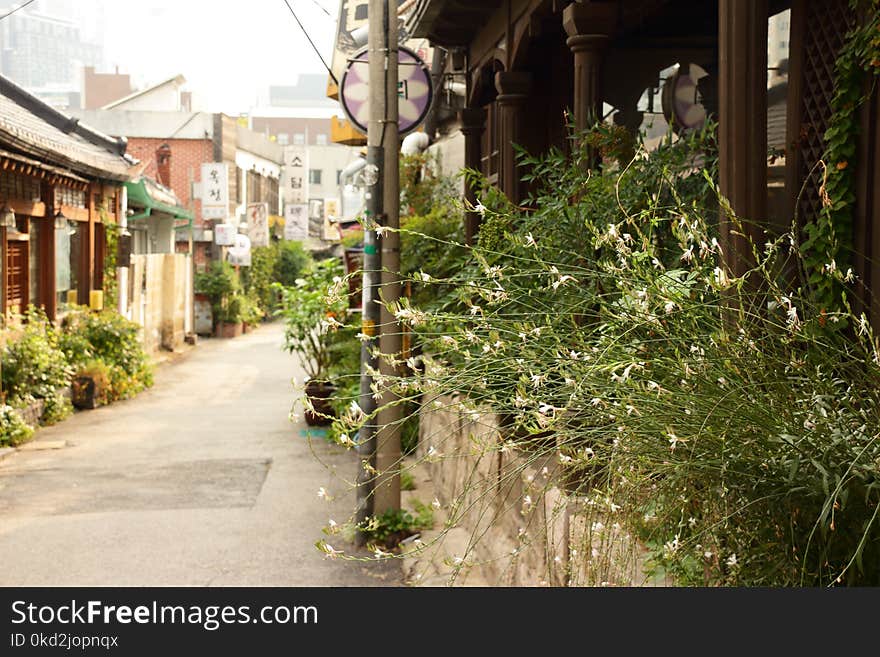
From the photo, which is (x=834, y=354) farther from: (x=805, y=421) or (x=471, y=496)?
(x=471, y=496)

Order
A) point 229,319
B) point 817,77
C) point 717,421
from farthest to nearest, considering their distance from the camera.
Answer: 1. point 229,319
2. point 817,77
3. point 717,421

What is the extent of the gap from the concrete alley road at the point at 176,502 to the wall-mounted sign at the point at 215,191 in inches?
773

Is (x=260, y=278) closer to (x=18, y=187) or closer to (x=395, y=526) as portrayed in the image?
(x=18, y=187)

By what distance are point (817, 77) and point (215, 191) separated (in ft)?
107

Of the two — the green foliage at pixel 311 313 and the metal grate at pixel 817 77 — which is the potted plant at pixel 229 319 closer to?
the green foliage at pixel 311 313

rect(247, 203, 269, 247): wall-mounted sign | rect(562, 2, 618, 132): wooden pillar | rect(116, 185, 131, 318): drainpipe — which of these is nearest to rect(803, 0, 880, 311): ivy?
rect(562, 2, 618, 132): wooden pillar

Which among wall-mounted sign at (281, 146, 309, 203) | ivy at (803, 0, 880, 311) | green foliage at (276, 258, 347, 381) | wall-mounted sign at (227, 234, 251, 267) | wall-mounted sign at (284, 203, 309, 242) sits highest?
wall-mounted sign at (281, 146, 309, 203)

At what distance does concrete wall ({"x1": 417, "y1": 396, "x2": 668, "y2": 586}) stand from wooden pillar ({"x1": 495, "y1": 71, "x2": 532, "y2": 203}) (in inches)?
80.4

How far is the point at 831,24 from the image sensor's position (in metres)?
4.37

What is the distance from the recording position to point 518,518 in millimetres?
6020

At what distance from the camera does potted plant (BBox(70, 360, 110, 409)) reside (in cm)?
1611

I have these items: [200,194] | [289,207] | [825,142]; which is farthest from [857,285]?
[289,207]

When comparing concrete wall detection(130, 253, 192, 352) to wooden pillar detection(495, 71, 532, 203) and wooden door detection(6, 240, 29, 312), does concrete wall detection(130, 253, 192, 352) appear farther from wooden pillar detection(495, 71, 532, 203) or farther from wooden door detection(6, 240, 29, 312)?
wooden pillar detection(495, 71, 532, 203)

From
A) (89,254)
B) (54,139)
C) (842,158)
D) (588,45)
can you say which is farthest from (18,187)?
(842,158)
